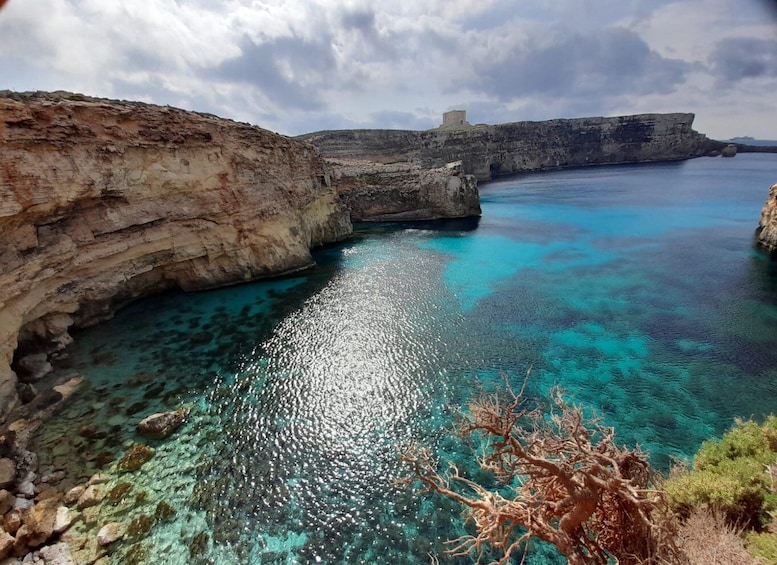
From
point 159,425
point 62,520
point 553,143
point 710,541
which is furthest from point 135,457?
point 553,143

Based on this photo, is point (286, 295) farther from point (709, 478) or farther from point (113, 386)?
point (709, 478)

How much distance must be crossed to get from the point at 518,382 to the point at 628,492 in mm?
9313

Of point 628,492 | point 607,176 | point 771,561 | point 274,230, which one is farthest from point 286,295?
point 607,176

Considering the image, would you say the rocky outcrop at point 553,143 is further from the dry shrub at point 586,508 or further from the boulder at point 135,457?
the dry shrub at point 586,508

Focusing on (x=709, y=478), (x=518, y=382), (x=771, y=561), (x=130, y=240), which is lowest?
(x=518, y=382)

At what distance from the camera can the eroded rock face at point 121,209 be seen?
15109 mm

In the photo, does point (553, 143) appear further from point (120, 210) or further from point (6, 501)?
point (6, 501)

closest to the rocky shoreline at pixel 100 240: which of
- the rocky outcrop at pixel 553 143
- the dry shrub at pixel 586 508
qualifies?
the dry shrub at pixel 586 508

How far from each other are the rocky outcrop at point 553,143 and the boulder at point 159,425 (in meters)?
75.9

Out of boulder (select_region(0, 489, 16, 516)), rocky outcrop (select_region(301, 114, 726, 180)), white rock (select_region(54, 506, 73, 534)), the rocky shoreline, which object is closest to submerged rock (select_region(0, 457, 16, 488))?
the rocky shoreline

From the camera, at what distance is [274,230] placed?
94.0 feet

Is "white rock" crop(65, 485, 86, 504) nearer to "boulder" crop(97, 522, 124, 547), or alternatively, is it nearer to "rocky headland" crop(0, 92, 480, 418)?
"boulder" crop(97, 522, 124, 547)

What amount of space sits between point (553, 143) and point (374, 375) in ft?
351

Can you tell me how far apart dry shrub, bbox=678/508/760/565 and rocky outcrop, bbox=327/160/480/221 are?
148ft
